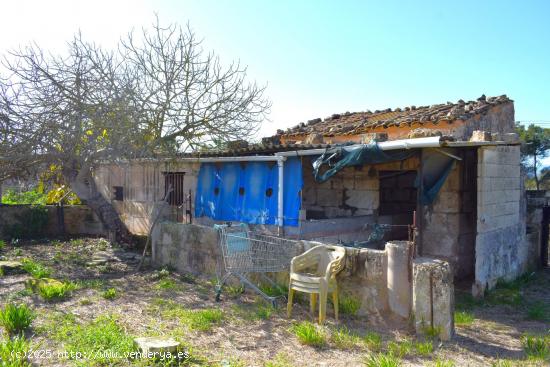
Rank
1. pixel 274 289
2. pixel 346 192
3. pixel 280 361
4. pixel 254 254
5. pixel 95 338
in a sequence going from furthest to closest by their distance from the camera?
pixel 346 192 < pixel 274 289 < pixel 254 254 < pixel 95 338 < pixel 280 361

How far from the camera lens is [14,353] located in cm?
439

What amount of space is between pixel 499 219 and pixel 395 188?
3.46m

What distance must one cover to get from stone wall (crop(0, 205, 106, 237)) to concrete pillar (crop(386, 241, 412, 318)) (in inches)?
432

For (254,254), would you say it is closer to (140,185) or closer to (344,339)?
(344,339)

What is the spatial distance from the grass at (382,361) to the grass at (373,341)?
0.20 m

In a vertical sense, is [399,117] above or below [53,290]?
above

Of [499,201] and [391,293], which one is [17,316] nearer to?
[391,293]

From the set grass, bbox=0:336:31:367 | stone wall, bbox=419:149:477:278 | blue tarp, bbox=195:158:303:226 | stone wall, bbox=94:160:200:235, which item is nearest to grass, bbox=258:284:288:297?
blue tarp, bbox=195:158:303:226

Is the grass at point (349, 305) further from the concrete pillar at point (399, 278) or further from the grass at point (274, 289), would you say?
the grass at point (274, 289)

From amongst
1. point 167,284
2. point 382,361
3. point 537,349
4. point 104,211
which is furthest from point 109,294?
point 537,349

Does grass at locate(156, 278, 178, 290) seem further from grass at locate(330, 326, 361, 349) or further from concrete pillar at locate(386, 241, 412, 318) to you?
concrete pillar at locate(386, 241, 412, 318)

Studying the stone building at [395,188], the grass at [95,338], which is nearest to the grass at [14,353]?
the grass at [95,338]

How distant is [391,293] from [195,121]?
7.70m

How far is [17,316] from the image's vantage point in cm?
539
